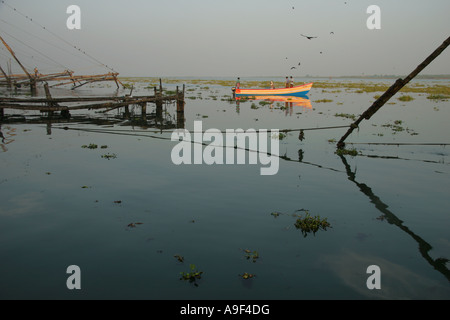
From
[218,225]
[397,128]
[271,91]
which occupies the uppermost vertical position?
[271,91]

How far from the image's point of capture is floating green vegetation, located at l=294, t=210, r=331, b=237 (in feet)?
27.6

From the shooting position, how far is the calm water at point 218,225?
6141 mm

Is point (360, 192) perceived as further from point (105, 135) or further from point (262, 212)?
point (105, 135)

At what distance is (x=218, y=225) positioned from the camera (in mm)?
8586

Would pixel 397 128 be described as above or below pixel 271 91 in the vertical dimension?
below

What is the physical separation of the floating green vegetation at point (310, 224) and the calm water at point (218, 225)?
7.4 inches

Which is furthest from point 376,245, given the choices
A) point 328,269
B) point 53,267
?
point 53,267

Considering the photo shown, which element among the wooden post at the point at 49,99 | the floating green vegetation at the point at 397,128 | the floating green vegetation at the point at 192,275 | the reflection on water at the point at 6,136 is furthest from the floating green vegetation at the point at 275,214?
the wooden post at the point at 49,99

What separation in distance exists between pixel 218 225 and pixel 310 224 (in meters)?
2.49

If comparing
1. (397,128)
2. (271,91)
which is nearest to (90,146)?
(397,128)

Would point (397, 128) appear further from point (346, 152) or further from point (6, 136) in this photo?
point (6, 136)

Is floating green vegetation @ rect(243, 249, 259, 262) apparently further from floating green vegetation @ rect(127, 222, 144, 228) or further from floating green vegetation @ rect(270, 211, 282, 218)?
floating green vegetation @ rect(127, 222, 144, 228)

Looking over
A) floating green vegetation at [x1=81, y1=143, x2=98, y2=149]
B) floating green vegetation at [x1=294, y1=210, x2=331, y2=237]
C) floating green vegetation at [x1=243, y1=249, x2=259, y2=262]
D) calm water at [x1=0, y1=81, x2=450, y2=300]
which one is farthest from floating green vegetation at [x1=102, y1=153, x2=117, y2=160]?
floating green vegetation at [x1=243, y1=249, x2=259, y2=262]
